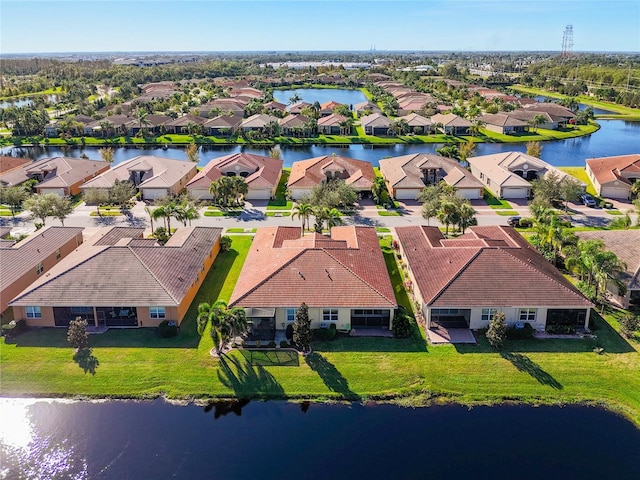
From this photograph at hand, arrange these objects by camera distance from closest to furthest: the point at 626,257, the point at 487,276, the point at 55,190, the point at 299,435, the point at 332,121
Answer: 1. the point at 299,435
2. the point at 487,276
3. the point at 626,257
4. the point at 55,190
5. the point at 332,121

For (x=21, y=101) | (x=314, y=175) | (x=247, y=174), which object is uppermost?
(x=21, y=101)

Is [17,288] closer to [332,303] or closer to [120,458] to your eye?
[120,458]

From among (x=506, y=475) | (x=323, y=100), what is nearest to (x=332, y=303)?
(x=506, y=475)

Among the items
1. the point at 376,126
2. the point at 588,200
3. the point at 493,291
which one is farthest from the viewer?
the point at 376,126

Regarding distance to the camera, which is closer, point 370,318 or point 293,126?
point 370,318

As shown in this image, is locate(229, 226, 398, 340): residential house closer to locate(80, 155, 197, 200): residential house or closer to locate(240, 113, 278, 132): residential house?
locate(80, 155, 197, 200): residential house

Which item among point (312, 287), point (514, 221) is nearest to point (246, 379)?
point (312, 287)

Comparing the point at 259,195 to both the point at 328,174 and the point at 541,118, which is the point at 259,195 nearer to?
the point at 328,174
